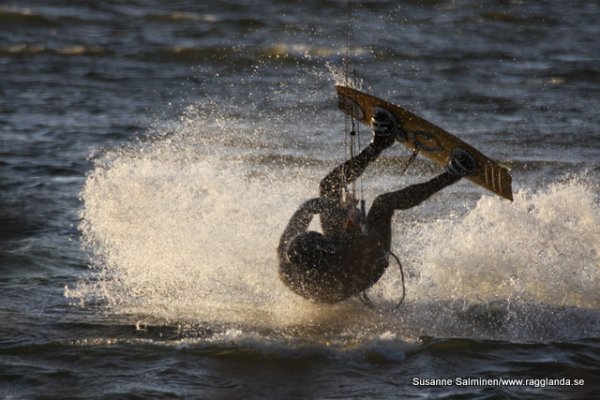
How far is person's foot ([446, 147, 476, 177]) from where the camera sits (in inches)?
351

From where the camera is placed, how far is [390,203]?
29.1 ft

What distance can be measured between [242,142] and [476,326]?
281 inches

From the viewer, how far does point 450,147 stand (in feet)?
30.2

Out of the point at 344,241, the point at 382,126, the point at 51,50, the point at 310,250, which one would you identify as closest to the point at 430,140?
the point at 382,126

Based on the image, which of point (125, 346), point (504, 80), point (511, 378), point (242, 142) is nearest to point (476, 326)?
point (511, 378)

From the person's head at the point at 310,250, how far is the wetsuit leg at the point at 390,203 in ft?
1.66

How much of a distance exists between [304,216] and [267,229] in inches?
76.1

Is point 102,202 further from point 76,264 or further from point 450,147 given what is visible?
point 450,147

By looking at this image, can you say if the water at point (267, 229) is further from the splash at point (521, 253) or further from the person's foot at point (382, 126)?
the person's foot at point (382, 126)

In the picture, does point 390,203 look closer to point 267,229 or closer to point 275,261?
point 275,261

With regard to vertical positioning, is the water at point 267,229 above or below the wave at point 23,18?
below

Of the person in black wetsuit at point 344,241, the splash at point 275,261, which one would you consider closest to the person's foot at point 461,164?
the person in black wetsuit at point 344,241

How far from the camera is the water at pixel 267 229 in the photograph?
8.17m

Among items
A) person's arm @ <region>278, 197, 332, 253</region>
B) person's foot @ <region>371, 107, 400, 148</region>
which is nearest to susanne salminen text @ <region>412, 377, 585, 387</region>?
person's arm @ <region>278, 197, 332, 253</region>
